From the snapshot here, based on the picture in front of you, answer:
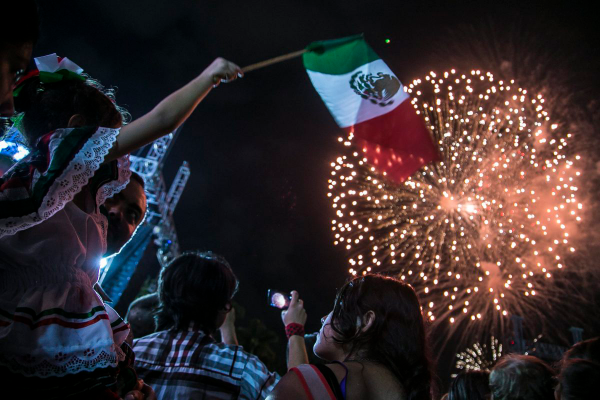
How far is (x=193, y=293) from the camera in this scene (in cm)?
283

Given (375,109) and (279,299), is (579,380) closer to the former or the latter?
(279,299)

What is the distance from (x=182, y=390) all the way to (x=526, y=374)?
8.12 feet

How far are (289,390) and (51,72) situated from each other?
178cm

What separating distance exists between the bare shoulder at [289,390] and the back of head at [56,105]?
140 centimetres

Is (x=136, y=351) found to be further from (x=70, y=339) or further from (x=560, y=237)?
(x=560, y=237)

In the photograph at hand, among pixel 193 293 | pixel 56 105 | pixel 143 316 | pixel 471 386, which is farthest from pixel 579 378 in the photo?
pixel 56 105

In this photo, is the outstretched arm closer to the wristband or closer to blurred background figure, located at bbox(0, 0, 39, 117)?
blurred background figure, located at bbox(0, 0, 39, 117)

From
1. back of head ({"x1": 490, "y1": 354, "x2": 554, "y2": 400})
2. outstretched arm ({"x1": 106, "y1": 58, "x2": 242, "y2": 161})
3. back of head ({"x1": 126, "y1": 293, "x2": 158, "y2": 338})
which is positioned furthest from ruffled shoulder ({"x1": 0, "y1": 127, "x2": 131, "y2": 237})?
back of head ({"x1": 490, "y1": 354, "x2": 554, "y2": 400})

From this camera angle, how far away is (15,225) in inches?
55.3

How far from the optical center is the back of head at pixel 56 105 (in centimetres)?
194

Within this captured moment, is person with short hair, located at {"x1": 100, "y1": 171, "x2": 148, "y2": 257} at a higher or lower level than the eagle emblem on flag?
lower

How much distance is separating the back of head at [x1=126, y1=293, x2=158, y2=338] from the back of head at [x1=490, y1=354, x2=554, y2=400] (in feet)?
8.80

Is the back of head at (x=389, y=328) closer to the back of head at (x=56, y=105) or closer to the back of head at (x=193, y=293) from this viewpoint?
the back of head at (x=193, y=293)

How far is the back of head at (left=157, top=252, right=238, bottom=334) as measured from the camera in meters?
2.80
